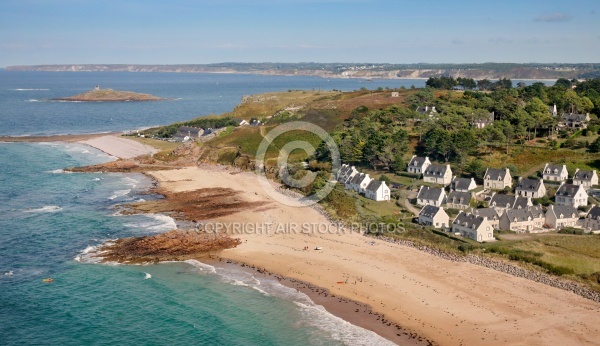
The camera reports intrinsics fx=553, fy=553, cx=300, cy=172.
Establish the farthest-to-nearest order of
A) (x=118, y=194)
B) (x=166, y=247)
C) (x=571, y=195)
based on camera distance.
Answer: (x=118, y=194)
(x=571, y=195)
(x=166, y=247)

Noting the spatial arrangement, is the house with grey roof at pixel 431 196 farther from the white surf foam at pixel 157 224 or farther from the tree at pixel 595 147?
the white surf foam at pixel 157 224

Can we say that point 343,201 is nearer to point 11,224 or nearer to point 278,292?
point 278,292

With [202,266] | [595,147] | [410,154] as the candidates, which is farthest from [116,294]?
[595,147]

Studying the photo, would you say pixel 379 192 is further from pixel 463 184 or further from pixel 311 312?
pixel 311 312

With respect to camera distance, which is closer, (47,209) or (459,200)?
(459,200)

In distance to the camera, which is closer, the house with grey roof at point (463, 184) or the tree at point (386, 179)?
the house with grey roof at point (463, 184)

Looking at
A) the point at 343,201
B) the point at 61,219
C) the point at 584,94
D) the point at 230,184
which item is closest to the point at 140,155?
the point at 230,184

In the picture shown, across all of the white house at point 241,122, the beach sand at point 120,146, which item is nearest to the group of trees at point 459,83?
the white house at point 241,122
